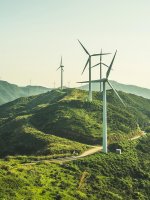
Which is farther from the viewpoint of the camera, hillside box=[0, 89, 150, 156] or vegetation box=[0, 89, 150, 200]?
hillside box=[0, 89, 150, 156]

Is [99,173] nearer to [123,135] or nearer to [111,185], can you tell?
[111,185]

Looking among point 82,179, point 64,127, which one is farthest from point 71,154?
point 64,127

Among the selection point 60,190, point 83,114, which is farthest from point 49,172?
point 83,114

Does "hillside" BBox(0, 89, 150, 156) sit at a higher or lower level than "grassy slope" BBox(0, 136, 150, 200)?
higher

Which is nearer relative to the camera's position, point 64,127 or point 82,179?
point 82,179

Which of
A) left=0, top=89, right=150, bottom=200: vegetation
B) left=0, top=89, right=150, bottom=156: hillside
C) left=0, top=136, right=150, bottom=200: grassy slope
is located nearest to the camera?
left=0, top=136, right=150, bottom=200: grassy slope

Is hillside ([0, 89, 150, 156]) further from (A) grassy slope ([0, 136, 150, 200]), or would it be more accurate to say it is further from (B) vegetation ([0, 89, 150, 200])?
(A) grassy slope ([0, 136, 150, 200])

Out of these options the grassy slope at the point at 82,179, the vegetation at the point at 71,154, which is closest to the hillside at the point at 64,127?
the vegetation at the point at 71,154

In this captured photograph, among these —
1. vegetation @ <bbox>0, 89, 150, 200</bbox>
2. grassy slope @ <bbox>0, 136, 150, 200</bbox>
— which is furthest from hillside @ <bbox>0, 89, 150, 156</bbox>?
grassy slope @ <bbox>0, 136, 150, 200</bbox>

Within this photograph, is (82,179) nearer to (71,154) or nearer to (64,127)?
(71,154)
